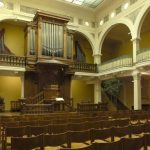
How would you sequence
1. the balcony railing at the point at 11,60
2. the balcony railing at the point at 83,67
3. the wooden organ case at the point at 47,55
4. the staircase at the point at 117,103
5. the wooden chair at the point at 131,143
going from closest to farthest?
1. the wooden chair at the point at 131,143
2. the balcony railing at the point at 11,60
3. the wooden organ case at the point at 47,55
4. the balcony railing at the point at 83,67
5. the staircase at the point at 117,103

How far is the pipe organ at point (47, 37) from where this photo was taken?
1590 centimetres

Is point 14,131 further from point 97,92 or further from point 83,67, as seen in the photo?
point 97,92

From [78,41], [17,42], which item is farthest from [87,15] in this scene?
[17,42]

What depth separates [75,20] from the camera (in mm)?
18891

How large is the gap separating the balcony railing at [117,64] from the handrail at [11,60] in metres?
6.25

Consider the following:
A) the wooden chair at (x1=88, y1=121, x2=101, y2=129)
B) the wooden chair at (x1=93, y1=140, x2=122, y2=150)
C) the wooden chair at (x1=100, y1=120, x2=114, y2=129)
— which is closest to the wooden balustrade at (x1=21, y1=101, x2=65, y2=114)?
the wooden chair at (x1=100, y1=120, x2=114, y2=129)

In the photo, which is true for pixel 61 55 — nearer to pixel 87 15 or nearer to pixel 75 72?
pixel 75 72

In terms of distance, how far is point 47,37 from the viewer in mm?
16281

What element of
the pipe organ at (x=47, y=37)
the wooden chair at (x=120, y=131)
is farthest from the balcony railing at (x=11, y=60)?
the wooden chair at (x=120, y=131)

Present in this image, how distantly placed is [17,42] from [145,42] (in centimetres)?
1088

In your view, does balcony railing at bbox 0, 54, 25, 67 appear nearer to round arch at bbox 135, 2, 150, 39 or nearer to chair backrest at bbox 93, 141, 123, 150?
round arch at bbox 135, 2, 150, 39

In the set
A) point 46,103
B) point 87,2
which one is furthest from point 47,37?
point 46,103

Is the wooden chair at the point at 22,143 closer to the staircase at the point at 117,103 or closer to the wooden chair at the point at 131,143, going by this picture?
the wooden chair at the point at 131,143

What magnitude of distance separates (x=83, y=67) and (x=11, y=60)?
564 centimetres
